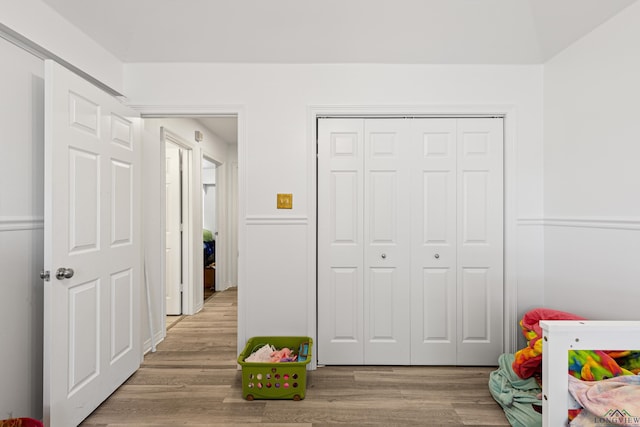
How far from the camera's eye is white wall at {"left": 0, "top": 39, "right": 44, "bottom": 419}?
167 cm

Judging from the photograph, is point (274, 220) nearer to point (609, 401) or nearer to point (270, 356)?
point (270, 356)

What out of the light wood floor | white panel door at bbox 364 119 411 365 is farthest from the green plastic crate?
white panel door at bbox 364 119 411 365

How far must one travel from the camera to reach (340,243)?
266 cm

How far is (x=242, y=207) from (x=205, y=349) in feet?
4.50

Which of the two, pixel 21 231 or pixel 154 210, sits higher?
pixel 154 210

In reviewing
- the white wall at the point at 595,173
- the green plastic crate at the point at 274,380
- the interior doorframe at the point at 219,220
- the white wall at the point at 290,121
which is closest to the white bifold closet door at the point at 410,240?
the white wall at the point at 290,121

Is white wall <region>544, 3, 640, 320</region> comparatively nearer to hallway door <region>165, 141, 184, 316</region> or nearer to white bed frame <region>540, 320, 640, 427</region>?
white bed frame <region>540, 320, 640, 427</region>

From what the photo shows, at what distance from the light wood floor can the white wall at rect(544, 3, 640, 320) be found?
3.08ft

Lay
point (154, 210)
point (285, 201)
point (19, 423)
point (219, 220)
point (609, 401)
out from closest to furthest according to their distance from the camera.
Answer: point (609, 401)
point (19, 423)
point (285, 201)
point (154, 210)
point (219, 220)

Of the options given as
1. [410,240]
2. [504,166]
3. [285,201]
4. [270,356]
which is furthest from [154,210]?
[504,166]

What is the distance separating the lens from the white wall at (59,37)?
5.49 feet

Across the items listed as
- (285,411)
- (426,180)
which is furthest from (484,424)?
(426,180)

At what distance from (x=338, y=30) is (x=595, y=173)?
193 cm

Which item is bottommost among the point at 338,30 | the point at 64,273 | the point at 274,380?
the point at 274,380
